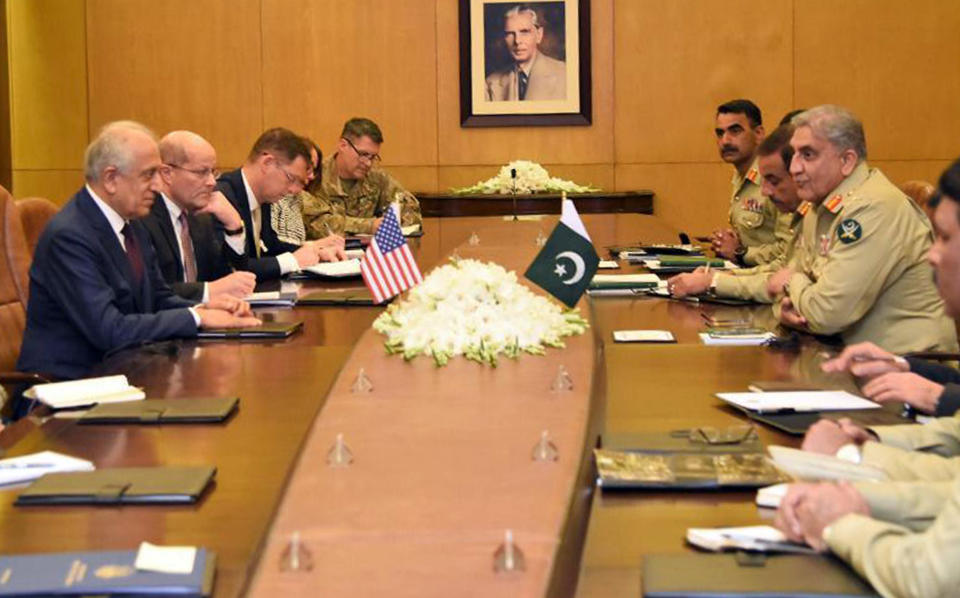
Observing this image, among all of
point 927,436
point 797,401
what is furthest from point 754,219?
point 927,436

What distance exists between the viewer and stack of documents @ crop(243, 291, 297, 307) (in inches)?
174

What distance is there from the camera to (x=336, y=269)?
5.25 m

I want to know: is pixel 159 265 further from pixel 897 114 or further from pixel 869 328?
pixel 897 114

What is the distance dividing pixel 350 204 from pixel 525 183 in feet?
5.96

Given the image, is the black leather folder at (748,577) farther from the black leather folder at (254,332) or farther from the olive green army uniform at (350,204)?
the olive green army uniform at (350,204)

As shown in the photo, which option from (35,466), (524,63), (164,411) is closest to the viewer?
(35,466)

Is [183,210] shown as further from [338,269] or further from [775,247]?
[775,247]

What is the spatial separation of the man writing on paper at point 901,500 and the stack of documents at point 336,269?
3.06 m

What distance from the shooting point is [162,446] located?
2.42 m

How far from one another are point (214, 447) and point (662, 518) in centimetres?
87

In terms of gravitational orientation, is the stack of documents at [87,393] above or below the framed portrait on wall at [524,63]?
below

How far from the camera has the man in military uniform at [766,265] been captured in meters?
4.50

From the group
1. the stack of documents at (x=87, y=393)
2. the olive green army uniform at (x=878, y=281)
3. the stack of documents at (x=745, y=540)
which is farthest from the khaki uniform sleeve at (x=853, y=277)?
the stack of documents at (x=745, y=540)

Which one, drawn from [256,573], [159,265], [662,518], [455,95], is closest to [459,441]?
[662,518]
